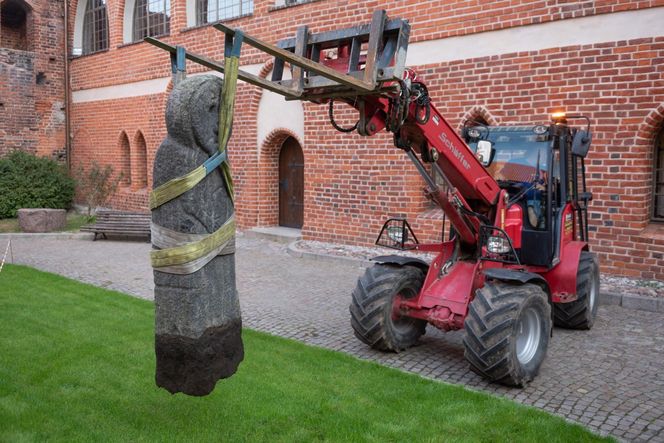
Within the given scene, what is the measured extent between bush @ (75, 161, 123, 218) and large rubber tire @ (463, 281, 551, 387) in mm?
14994

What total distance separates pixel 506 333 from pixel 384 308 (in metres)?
1.25

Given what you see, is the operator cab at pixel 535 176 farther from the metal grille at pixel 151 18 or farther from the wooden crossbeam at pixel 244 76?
the metal grille at pixel 151 18

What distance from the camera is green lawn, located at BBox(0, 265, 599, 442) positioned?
4.21 m

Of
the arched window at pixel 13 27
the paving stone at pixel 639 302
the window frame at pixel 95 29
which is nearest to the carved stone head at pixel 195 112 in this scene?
the paving stone at pixel 639 302

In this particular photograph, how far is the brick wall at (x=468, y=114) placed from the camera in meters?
8.59

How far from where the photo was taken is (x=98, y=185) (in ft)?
59.6

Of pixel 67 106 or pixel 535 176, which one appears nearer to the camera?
pixel 535 176

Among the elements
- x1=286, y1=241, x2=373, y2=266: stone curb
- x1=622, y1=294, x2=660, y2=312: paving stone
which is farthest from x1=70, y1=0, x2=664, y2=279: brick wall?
x1=622, y1=294, x2=660, y2=312: paving stone

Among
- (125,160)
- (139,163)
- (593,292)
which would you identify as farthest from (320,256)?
(125,160)

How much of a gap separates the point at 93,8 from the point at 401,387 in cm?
1931

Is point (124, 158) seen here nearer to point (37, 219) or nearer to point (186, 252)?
point (37, 219)

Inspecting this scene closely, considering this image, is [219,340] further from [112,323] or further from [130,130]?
[130,130]

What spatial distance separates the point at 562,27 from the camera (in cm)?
904

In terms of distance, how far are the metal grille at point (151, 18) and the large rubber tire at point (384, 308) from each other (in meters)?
13.1
